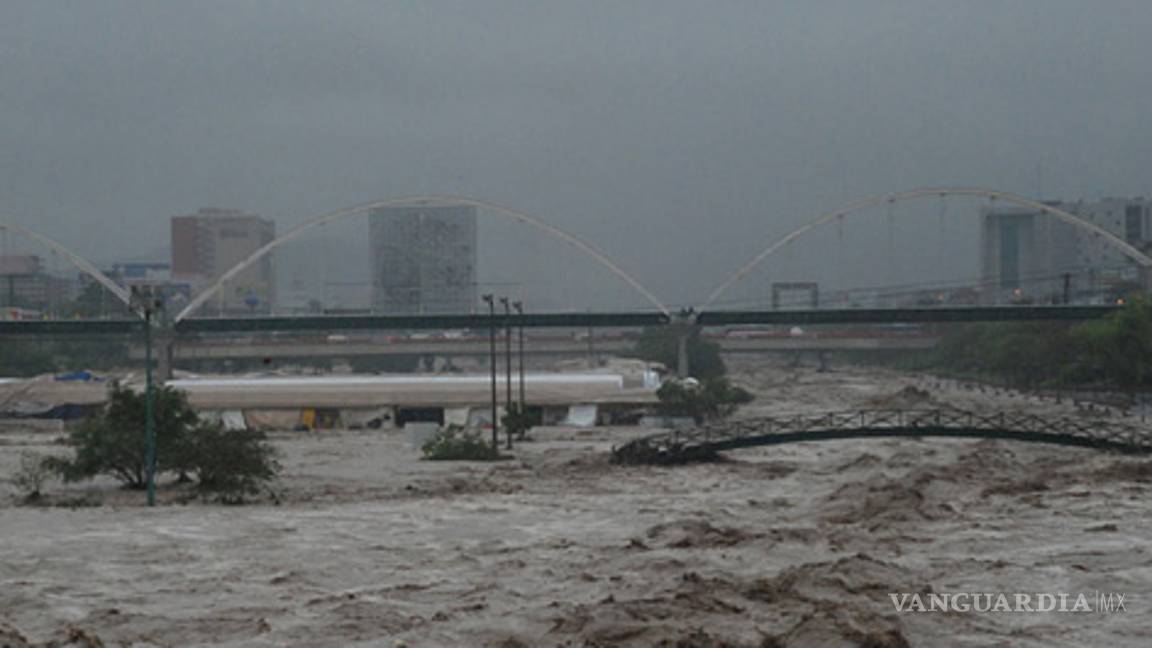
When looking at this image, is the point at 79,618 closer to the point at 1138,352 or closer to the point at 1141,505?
the point at 1141,505

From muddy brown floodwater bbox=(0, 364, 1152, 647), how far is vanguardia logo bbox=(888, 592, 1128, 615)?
0.39 metres

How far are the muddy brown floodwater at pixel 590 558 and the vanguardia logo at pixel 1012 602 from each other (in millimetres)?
386

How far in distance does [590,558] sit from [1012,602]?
30.1 feet

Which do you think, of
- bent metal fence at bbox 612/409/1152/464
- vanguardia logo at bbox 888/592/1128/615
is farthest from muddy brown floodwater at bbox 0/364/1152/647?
bent metal fence at bbox 612/409/1152/464

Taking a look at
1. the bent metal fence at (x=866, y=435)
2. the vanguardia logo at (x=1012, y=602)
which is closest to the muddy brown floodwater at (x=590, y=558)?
the vanguardia logo at (x=1012, y=602)

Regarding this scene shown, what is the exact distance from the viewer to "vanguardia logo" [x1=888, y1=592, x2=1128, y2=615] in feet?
74.7

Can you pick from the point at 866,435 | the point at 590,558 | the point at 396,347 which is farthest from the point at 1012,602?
the point at 396,347

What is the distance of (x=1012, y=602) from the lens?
2352 cm

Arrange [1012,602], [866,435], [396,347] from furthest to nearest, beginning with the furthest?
[396,347] < [866,435] < [1012,602]

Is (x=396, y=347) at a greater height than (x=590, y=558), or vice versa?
(x=396, y=347)

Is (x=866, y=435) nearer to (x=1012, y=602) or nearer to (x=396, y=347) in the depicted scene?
(x=1012, y=602)

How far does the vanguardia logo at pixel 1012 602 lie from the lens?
22766mm

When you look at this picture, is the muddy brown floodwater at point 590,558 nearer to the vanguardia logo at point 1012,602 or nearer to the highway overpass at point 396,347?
the vanguardia logo at point 1012,602

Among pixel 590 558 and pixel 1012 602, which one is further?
pixel 590 558
